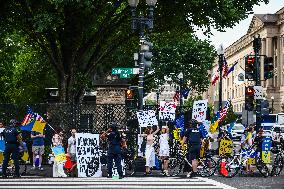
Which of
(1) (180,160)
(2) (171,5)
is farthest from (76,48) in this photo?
(1) (180,160)

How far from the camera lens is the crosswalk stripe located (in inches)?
700

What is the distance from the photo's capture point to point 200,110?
78.7 feet

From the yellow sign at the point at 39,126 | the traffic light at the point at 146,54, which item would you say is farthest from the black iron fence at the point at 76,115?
the traffic light at the point at 146,54

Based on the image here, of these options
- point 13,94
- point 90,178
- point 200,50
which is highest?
point 200,50

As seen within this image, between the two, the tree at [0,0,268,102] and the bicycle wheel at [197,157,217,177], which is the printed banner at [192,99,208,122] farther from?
the tree at [0,0,268,102]

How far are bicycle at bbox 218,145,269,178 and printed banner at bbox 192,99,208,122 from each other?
260cm

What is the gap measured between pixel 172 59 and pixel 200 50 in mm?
3583

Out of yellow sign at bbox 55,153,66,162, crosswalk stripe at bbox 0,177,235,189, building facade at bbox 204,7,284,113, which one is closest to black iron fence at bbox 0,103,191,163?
yellow sign at bbox 55,153,66,162

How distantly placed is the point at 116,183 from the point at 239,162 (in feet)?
15.6

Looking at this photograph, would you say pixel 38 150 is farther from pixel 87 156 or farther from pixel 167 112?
pixel 167 112

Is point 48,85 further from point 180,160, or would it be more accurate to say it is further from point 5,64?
point 180,160

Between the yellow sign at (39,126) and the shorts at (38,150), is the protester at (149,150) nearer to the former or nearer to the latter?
the yellow sign at (39,126)

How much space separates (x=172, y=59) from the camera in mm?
60156

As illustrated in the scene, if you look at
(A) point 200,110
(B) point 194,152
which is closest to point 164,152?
(B) point 194,152
